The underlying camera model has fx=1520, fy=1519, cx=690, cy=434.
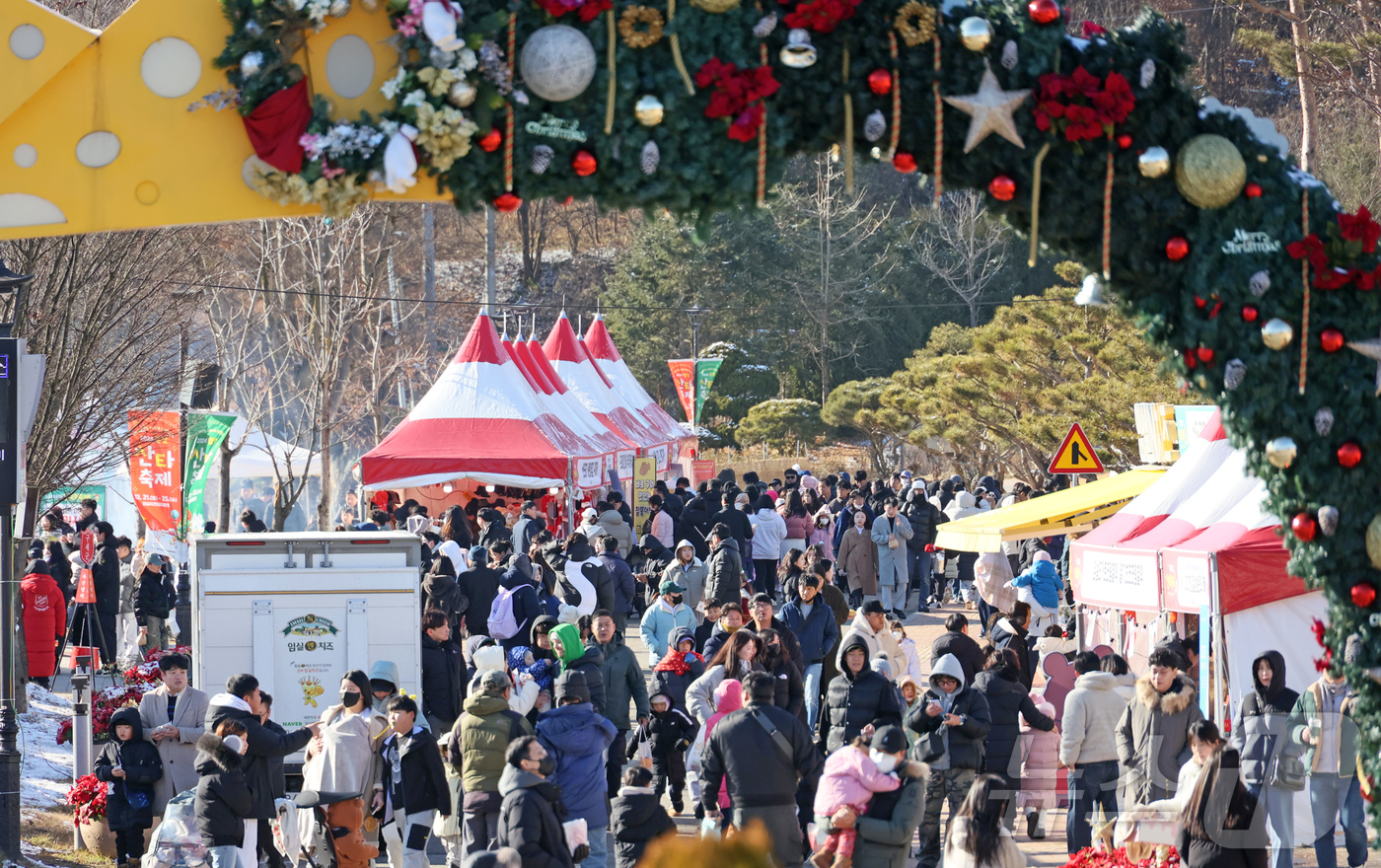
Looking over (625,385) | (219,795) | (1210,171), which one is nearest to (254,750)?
(219,795)

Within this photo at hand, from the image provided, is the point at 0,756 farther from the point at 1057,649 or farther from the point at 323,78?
the point at 1057,649

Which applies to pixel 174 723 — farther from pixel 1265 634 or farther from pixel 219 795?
pixel 1265 634

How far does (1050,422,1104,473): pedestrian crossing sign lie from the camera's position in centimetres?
1552

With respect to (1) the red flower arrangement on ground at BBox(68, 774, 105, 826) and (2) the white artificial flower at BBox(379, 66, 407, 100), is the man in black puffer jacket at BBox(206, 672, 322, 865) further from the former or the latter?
(2) the white artificial flower at BBox(379, 66, 407, 100)

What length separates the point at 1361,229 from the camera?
4219 millimetres

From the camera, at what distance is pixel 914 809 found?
706 cm

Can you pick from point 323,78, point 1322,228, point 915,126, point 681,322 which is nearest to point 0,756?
point 323,78

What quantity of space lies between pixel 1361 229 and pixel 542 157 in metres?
2.28

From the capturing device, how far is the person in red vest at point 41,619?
14164 millimetres

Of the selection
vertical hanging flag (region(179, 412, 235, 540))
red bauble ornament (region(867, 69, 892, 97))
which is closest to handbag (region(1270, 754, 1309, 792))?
red bauble ornament (region(867, 69, 892, 97))

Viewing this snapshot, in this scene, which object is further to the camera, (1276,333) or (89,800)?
(89,800)

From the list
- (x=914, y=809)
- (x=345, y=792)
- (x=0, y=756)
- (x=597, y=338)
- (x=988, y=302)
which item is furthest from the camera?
(x=988, y=302)

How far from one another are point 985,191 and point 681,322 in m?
47.3

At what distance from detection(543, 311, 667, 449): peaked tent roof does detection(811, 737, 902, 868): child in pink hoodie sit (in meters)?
22.4
